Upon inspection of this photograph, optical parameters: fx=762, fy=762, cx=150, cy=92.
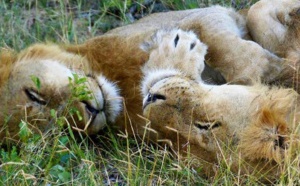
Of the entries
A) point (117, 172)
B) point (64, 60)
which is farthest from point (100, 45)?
point (117, 172)

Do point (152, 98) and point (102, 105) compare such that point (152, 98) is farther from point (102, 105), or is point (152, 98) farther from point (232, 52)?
point (232, 52)

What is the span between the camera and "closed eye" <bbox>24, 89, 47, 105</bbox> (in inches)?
156

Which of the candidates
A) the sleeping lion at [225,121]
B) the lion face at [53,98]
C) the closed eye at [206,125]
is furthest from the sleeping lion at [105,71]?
the closed eye at [206,125]

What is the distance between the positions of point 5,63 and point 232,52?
1.27 metres

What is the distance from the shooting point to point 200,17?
14.7 feet

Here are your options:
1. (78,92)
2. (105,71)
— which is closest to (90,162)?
(78,92)

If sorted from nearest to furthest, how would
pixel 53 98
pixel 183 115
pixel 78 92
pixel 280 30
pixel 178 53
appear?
pixel 183 115
pixel 78 92
pixel 53 98
pixel 178 53
pixel 280 30

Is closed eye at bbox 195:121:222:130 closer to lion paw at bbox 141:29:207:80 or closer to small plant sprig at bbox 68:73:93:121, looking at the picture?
lion paw at bbox 141:29:207:80

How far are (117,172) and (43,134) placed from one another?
0.44 metres

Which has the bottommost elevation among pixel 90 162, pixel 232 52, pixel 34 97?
pixel 90 162

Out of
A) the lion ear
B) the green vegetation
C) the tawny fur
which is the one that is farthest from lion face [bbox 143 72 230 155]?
the lion ear

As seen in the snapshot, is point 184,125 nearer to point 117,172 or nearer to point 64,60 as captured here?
point 117,172

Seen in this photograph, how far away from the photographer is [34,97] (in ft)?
13.0

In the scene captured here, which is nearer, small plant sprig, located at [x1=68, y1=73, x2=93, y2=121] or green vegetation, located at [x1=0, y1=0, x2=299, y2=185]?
green vegetation, located at [x1=0, y1=0, x2=299, y2=185]
